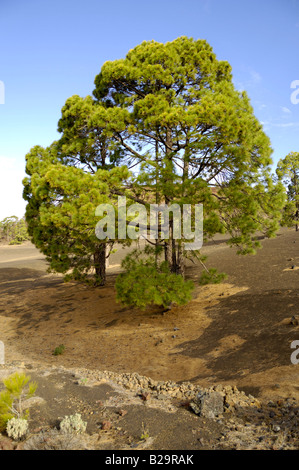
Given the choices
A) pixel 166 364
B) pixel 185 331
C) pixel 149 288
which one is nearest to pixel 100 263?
pixel 149 288

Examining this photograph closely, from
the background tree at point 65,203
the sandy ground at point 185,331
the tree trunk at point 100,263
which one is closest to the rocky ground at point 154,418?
the sandy ground at point 185,331

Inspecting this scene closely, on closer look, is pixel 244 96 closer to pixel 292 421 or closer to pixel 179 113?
pixel 179 113

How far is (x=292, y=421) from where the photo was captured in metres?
3.97

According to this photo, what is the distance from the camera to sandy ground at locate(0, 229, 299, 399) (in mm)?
6336

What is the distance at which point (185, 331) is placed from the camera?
900 centimetres

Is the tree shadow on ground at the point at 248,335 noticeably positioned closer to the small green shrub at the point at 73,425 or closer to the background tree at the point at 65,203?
the small green shrub at the point at 73,425

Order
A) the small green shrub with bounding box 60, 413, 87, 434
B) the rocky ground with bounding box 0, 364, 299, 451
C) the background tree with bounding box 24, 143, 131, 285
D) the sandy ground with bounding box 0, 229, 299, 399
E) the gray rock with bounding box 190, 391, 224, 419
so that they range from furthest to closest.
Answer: the background tree with bounding box 24, 143, 131, 285, the sandy ground with bounding box 0, 229, 299, 399, the gray rock with bounding box 190, 391, 224, 419, the small green shrub with bounding box 60, 413, 87, 434, the rocky ground with bounding box 0, 364, 299, 451

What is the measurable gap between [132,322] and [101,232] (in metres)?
3.35

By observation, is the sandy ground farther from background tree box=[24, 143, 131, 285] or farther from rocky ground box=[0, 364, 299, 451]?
background tree box=[24, 143, 131, 285]

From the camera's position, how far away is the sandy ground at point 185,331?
634 cm

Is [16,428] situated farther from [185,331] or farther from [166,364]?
[185,331]

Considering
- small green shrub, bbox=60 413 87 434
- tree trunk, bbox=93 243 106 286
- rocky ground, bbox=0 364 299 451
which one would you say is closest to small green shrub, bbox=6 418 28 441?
rocky ground, bbox=0 364 299 451

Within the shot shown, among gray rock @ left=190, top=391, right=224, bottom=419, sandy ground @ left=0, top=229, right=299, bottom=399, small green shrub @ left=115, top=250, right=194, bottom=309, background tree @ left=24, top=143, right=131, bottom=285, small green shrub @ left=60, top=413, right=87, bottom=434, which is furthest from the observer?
small green shrub @ left=115, top=250, right=194, bottom=309
